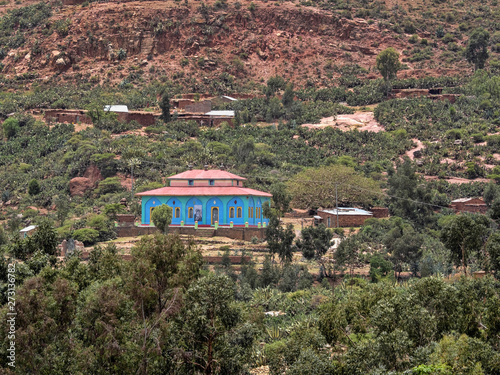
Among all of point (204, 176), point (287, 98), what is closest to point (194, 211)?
point (204, 176)

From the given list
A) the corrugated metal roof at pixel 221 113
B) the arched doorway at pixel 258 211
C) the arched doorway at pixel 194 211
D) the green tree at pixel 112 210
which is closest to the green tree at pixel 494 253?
the arched doorway at pixel 258 211

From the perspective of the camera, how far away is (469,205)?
2014 inches

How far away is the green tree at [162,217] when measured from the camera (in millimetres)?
42438

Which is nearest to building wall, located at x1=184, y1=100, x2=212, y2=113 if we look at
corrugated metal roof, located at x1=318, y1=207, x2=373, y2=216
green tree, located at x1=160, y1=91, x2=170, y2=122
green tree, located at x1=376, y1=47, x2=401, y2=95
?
green tree, located at x1=160, y1=91, x2=170, y2=122

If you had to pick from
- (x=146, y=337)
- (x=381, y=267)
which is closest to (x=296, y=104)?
(x=381, y=267)

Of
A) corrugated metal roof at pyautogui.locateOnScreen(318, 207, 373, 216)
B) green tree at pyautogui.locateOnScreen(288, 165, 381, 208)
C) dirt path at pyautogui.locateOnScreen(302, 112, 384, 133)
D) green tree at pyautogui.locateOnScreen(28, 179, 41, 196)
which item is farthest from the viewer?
dirt path at pyautogui.locateOnScreen(302, 112, 384, 133)

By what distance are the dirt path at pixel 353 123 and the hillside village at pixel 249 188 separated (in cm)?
28

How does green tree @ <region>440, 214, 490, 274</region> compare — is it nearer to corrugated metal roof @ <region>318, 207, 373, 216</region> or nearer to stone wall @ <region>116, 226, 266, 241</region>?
stone wall @ <region>116, 226, 266, 241</region>

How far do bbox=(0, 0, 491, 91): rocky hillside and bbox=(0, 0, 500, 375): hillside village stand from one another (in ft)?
0.91

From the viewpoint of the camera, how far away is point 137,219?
48.9 meters

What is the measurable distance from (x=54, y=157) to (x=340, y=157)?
2525 centimetres

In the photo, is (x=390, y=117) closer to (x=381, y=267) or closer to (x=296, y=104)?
(x=296, y=104)

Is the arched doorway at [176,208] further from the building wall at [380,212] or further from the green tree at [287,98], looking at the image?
the green tree at [287,98]

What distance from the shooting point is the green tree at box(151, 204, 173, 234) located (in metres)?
42.4
